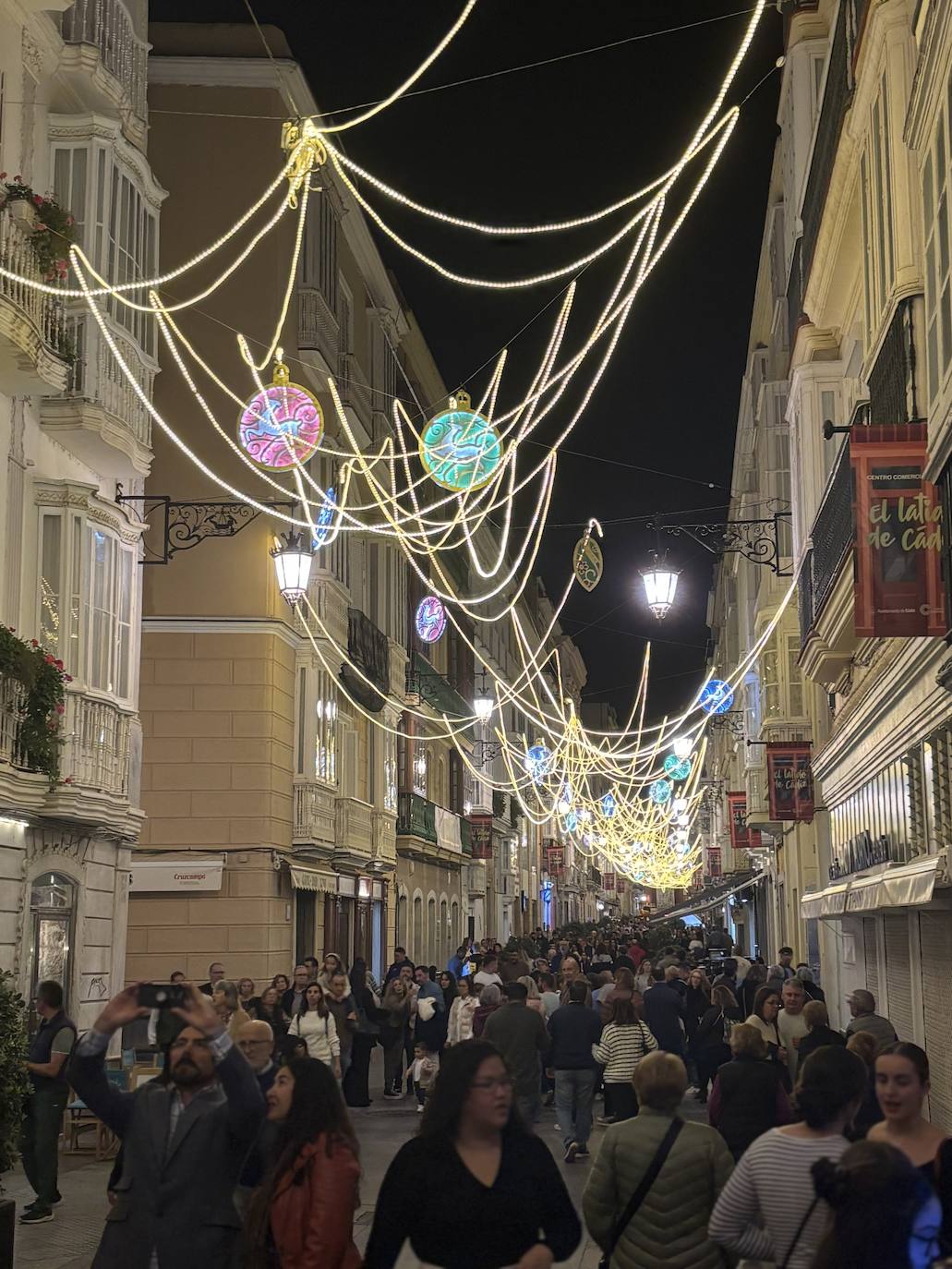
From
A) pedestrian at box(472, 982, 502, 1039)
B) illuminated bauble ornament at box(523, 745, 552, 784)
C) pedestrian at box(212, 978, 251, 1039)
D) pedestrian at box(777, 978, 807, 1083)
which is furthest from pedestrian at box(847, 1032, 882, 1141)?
illuminated bauble ornament at box(523, 745, 552, 784)

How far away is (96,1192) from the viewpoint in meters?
13.8

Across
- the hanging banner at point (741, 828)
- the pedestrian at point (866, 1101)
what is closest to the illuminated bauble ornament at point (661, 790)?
the hanging banner at point (741, 828)

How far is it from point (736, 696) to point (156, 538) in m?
29.5

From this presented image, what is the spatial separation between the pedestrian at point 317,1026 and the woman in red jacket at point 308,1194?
9961 millimetres

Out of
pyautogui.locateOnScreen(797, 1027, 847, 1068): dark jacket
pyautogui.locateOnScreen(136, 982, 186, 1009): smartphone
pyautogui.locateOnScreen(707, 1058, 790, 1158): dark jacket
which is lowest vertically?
pyautogui.locateOnScreen(707, 1058, 790, 1158): dark jacket

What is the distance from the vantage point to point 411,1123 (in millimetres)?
18672

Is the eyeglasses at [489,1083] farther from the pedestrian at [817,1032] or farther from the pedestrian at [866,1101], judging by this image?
the pedestrian at [817,1032]

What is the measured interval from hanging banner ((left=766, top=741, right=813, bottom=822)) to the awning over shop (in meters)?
9.22

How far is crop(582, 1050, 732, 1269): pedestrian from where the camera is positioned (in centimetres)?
620

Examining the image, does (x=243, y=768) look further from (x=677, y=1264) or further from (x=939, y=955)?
(x=677, y=1264)

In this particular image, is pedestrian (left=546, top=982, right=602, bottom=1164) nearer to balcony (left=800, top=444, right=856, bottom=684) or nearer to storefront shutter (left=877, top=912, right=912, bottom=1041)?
storefront shutter (left=877, top=912, right=912, bottom=1041)

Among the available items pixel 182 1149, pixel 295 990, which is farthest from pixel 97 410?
pixel 182 1149

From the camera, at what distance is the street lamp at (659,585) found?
21.0 metres

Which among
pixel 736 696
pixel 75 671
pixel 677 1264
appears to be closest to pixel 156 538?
pixel 75 671
